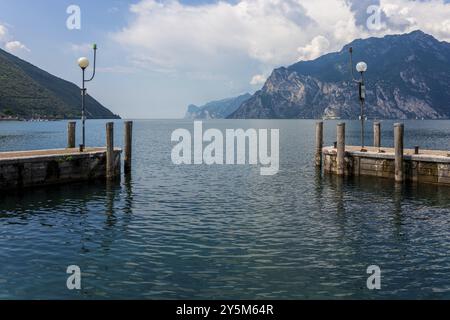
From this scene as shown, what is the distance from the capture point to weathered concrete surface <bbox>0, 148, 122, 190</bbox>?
2748 cm

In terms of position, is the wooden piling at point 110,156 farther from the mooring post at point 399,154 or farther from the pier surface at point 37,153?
the mooring post at point 399,154

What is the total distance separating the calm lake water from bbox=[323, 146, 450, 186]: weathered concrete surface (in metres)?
1.73

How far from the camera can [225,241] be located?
17.7m

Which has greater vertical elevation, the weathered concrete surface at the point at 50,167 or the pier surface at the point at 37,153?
the pier surface at the point at 37,153

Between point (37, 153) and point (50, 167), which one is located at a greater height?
point (37, 153)

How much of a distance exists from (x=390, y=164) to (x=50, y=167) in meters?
24.6

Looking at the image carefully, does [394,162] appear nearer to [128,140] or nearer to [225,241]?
[225,241]

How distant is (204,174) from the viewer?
38562 millimetres

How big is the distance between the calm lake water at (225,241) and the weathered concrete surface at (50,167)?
1060mm

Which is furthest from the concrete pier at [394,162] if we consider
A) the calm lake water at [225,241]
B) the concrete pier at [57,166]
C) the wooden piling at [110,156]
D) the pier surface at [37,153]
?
the pier surface at [37,153]

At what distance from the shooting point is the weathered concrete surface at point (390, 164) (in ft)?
99.2

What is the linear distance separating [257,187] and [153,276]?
18.5 m

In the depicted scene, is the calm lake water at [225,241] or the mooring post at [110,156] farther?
the mooring post at [110,156]

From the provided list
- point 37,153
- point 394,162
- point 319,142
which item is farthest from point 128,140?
point 394,162
